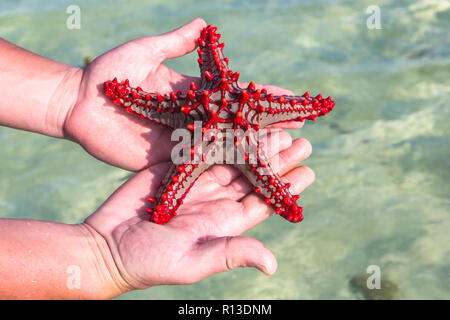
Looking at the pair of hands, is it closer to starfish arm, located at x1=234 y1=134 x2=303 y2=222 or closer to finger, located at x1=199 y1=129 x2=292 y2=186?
finger, located at x1=199 y1=129 x2=292 y2=186

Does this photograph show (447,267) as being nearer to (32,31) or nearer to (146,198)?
(146,198)

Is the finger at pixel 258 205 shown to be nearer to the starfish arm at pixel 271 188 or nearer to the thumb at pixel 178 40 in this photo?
the starfish arm at pixel 271 188

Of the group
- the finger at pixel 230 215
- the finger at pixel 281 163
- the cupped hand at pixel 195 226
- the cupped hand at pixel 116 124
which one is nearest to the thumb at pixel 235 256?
the cupped hand at pixel 195 226

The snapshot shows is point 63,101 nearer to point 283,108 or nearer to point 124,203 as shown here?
point 124,203

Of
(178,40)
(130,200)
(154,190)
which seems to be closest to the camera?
(130,200)

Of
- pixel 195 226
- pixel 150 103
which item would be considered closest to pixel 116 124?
pixel 150 103

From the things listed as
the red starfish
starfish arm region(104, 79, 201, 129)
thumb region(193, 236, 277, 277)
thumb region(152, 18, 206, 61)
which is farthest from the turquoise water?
thumb region(152, 18, 206, 61)
